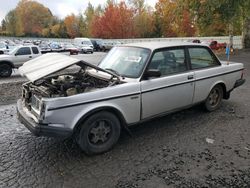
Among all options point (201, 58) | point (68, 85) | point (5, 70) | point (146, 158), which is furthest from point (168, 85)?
point (5, 70)

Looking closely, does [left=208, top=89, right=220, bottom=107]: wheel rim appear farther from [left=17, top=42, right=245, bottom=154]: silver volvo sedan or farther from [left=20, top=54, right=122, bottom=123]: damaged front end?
[left=20, top=54, right=122, bottom=123]: damaged front end

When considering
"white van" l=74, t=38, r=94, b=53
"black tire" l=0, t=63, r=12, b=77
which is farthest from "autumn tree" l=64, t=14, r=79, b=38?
"black tire" l=0, t=63, r=12, b=77

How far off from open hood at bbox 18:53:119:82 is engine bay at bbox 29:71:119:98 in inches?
10.9

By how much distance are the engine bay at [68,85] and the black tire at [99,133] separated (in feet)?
1.64

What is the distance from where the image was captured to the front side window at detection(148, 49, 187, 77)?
4.73 m

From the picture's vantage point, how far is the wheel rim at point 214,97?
5951 millimetres

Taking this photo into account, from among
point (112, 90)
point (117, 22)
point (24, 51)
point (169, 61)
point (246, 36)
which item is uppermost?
point (117, 22)

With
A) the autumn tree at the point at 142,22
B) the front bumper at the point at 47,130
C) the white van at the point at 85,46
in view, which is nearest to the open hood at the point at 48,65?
the front bumper at the point at 47,130

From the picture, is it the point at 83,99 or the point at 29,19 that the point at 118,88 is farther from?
the point at 29,19

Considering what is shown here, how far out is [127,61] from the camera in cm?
484

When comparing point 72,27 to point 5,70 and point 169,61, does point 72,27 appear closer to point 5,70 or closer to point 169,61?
point 5,70

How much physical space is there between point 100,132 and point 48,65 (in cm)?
139

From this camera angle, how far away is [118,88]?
4.14 meters

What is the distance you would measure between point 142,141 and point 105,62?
179 centimetres
